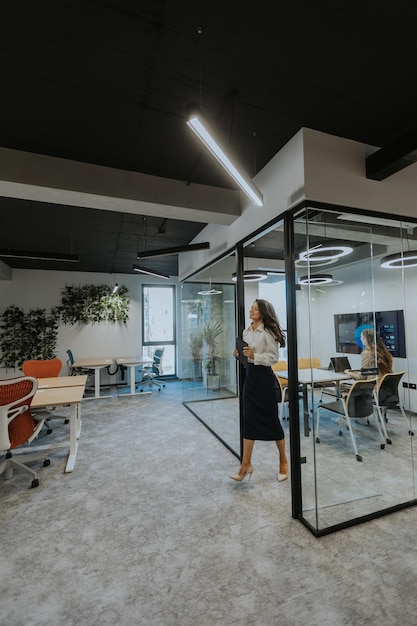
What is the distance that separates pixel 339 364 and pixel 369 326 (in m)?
0.47

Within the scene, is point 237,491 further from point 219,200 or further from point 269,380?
point 219,200

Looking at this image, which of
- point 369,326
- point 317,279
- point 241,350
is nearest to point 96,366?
point 241,350

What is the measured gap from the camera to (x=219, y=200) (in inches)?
128

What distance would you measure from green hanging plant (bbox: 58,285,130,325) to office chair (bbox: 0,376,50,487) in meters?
4.77

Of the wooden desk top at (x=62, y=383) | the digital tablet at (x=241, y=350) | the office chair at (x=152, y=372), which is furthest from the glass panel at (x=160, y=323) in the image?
the digital tablet at (x=241, y=350)

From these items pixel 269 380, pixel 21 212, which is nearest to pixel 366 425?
pixel 269 380

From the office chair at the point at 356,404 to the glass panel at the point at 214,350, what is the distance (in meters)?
1.24

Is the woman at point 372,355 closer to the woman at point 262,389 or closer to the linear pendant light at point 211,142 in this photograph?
the woman at point 262,389

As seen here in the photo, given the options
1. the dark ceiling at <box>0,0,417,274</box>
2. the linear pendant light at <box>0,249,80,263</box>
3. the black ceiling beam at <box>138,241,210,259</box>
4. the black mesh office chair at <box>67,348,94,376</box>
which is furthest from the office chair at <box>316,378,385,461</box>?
the black mesh office chair at <box>67,348,94,376</box>

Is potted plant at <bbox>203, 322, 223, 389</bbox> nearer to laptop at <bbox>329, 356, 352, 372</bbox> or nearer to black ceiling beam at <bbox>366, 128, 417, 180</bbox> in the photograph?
laptop at <bbox>329, 356, 352, 372</bbox>

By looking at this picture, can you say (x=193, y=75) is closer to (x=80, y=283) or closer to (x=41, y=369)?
(x=41, y=369)

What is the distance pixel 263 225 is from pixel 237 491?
2480mm

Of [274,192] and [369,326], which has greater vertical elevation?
[274,192]

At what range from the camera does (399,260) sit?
2.88 m
